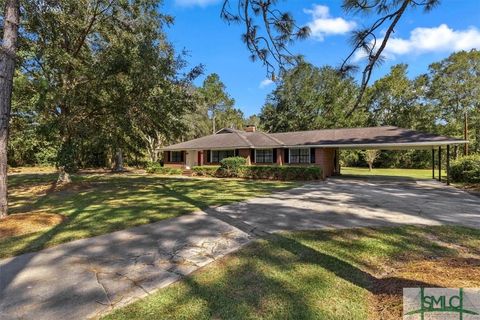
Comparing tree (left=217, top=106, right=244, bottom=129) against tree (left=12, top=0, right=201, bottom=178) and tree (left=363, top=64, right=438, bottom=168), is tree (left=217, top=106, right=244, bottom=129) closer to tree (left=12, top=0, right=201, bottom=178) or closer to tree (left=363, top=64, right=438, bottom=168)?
tree (left=363, top=64, right=438, bottom=168)

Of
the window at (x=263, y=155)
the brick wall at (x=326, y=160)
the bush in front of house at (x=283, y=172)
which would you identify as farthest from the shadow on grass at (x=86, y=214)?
the window at (x=263, y=155)

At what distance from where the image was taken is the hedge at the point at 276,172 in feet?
61.5

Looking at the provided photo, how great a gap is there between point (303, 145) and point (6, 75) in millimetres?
17382

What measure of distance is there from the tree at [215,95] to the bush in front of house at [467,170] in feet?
131

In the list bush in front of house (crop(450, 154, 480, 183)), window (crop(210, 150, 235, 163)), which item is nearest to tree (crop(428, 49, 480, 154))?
bush in front of house (crop(450, 154, 480, 183))

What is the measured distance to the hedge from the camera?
1875 centimetres

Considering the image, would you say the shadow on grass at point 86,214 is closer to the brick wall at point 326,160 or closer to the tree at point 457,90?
the brick wall at point 326,160

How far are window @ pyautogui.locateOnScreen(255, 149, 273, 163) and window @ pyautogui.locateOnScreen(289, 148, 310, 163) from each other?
173cm

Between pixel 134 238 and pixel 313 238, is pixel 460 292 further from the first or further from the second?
pixel 134 238

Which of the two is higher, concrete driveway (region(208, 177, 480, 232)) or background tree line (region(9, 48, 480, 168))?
background tree line (region(9, 48, 480, 168))

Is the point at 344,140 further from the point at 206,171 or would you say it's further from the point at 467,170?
the point at 206,171

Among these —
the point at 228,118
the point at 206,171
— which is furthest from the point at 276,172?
the point at 228,118

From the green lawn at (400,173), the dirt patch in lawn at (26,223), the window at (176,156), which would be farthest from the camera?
the window at (176,156)

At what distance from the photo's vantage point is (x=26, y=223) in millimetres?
6660
